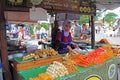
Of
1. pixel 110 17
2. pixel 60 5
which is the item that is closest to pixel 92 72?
pixel 60 5

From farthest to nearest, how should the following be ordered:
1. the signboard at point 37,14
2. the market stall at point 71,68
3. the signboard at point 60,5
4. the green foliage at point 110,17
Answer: the green foliage at point 110,17
the signboard at point 60,5
the signboard at point 37,14
the market stall at point 71,68

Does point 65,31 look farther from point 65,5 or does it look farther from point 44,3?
point 44,3

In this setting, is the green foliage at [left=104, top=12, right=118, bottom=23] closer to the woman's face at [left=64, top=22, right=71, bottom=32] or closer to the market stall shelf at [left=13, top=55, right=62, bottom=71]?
the woman's face at [left=64, top=22, right=71, bottom=32]

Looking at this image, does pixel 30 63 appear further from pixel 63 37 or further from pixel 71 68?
pixel 63 37

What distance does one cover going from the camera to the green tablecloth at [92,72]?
2.25 meters

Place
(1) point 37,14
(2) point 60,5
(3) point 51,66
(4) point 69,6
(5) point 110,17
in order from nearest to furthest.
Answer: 1. (3) point 51,66
2. (1) point 37,14
3. (2) point 60,5
4. (4) point 69,6
5. (5) point 110,17

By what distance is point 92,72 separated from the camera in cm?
248

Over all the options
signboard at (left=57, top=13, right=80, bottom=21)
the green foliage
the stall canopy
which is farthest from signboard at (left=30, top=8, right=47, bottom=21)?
the green foliage

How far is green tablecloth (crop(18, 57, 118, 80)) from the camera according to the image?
225 centimetres

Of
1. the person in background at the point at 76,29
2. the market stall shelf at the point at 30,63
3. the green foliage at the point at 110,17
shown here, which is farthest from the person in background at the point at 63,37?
the green foliage at the point at 110,17

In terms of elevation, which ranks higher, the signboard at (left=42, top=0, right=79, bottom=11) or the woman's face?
the signboard at (left=42, top=0, right=79, bottom=11)

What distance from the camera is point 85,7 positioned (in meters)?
3.84

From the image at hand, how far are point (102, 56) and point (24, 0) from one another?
4.88 ft

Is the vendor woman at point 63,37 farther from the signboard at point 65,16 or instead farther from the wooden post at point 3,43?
the wooden post at point 3,43
